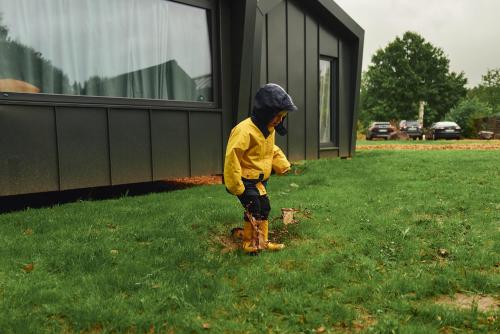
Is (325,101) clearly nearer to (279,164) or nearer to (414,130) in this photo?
(279,164)

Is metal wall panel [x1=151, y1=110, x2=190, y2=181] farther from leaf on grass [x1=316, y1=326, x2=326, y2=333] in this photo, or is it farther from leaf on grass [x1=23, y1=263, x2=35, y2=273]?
leaf on grass [x1=316, y1=326, x2=326, y2=333]

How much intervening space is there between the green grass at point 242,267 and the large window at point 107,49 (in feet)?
6.76

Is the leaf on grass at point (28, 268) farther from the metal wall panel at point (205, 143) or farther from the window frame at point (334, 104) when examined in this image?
the window frame at point (334, 104)

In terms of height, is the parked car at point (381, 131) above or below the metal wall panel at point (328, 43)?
below

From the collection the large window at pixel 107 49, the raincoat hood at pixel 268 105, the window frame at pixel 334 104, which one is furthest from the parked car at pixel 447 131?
the raincoat hood at pixel 268 105

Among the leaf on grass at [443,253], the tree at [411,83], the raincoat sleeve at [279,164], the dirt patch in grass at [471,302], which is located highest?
the tree at [411,83]

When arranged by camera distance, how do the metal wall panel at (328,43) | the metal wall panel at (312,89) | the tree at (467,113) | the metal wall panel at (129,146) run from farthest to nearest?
the tree at (467,113)
the metal wall panel at (328,43)
the metal wall panel at (312,89)
the metal wall panel at (129,146)

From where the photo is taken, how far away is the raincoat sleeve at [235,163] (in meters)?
4.44

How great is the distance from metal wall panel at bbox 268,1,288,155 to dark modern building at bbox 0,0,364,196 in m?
0.02

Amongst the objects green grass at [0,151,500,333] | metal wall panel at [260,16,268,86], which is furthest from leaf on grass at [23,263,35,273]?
metal wall panel at [260,16,268,86]

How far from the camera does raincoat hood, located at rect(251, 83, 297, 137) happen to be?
15.2 ft

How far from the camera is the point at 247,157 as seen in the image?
4699 mm

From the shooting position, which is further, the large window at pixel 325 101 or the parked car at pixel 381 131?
the parked car at pixel 381 131

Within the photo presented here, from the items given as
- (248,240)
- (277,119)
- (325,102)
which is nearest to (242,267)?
(248,240)
